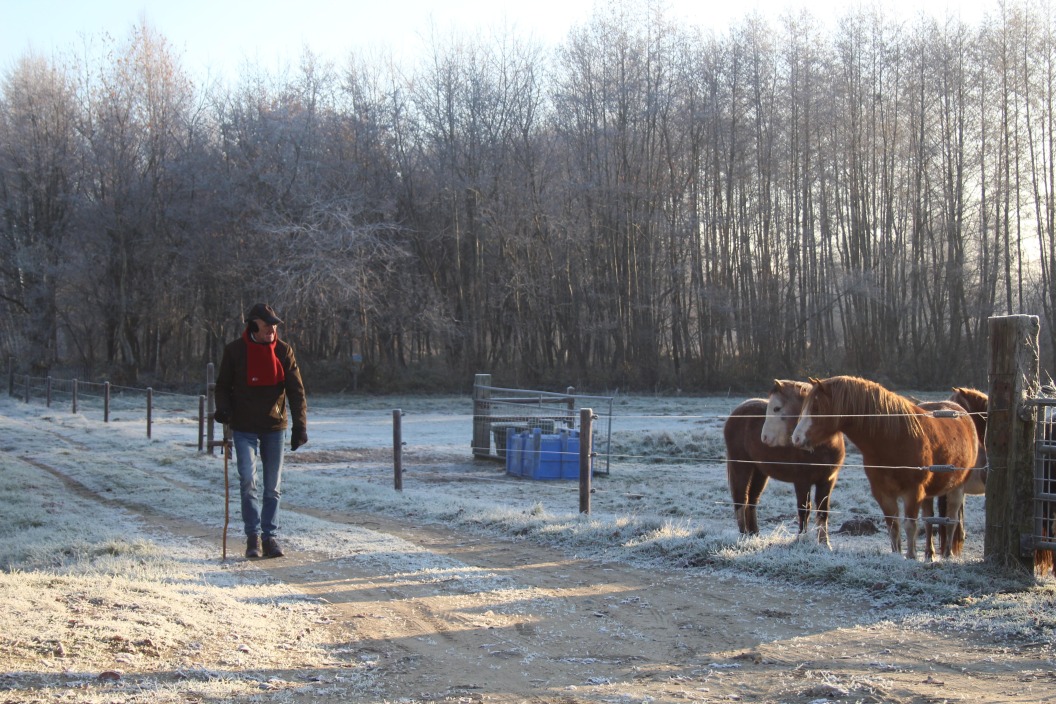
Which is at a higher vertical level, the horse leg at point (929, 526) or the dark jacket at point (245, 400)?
the dark jacket at point (245, 400)

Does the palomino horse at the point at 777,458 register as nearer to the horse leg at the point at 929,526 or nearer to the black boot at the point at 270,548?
the horse leg at the point at 929,526

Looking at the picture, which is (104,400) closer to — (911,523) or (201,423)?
(201,423)

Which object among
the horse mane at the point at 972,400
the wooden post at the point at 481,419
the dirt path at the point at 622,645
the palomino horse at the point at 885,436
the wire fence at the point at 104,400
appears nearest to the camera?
the dirt path at the point at 622,645

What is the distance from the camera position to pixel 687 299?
3656 cm

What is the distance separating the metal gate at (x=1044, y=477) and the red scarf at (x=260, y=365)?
17.1 feet

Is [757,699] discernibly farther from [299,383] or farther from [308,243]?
[308,243]

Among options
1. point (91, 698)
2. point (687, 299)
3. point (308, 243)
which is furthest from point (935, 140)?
point (91, 698)

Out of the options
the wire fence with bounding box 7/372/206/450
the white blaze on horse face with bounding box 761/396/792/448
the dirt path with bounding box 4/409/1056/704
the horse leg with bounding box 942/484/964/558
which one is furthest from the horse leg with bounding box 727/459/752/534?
the wire fence with bounding box 7/372/206/450

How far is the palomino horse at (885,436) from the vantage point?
282 inches

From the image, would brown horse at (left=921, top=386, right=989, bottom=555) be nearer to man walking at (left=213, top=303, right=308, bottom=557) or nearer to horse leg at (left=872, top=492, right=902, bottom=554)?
horse leg at (left=872, top=492, right=902, bottom=554)

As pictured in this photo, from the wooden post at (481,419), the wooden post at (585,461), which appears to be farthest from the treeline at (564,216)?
the wooden post at (585,461)

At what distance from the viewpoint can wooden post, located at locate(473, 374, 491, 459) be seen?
16.6 m

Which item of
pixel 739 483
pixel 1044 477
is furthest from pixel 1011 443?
pixel 739 483

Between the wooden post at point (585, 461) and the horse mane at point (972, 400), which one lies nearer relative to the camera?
the horse mane at point (972, 400)
